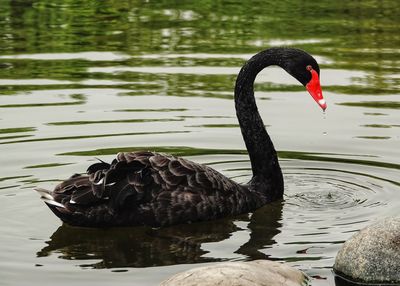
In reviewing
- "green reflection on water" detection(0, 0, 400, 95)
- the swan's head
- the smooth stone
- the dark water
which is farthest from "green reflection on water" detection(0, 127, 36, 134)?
the smooth stone

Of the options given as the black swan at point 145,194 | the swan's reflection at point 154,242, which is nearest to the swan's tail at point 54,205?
the black swan at point 145,194

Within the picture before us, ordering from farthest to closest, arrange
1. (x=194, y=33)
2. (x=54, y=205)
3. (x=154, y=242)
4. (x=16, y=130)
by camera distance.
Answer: (x=194, y=33)
(x=16, y=130)
(x=54, y=205)
(x=154, y=242)

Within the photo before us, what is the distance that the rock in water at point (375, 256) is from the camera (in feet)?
21.3

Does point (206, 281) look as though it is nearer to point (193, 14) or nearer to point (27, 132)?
point (27, 132)

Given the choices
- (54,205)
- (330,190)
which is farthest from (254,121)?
(54,205)

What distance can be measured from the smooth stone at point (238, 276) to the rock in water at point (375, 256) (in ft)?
1.23

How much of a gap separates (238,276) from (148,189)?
181 centimetres

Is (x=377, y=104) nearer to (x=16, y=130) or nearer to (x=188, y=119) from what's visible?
(x=188, y=119)

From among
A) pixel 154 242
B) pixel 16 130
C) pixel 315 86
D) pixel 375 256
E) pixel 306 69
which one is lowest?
pixel 154 242

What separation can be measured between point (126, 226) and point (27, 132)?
108 inches

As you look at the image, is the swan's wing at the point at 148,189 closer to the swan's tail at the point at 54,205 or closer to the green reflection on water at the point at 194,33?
the swan's tail at the point at 54,205

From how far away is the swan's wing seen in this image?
25.0 ft

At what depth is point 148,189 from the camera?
→ 25.3ft

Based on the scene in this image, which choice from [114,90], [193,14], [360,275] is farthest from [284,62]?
[193,14]
